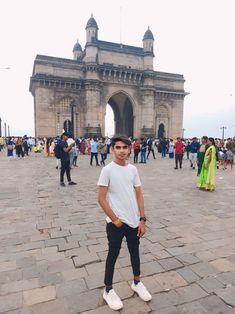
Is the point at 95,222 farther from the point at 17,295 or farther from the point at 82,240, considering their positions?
the point at 17,295

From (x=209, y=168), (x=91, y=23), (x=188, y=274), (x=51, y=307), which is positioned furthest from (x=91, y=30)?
(x=51, y=307)

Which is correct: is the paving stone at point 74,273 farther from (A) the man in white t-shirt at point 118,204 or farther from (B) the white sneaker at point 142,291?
(B) the white sneaker at point 142,291

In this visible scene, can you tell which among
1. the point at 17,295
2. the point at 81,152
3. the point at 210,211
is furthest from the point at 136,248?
the point at 81,152

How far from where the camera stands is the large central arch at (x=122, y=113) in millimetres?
43344

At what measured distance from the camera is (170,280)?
9.86 ft

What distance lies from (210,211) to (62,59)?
35.3 meters

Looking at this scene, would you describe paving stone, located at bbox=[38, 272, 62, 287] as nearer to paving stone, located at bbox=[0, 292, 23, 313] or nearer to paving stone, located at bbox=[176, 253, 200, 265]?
paving stone, located at bbox=[0, 292, 23, 313]

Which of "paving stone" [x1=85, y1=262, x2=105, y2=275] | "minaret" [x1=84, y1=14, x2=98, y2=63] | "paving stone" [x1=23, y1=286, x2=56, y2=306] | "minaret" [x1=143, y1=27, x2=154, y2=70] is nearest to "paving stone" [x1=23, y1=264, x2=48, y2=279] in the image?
"paving stone" [x1=23, y1=286, x2=56, y2=306]

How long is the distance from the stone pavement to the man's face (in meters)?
1.52

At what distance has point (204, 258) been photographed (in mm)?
3557

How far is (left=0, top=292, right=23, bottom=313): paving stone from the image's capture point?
2.54 meters

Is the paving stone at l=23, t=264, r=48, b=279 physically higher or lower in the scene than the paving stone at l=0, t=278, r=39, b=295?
higher

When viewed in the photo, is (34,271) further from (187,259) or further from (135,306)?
(187,259)

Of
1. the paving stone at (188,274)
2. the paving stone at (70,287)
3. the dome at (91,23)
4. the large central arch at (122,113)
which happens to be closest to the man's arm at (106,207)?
the paving stone at (70,287)
